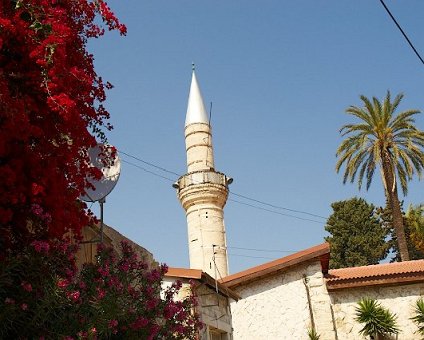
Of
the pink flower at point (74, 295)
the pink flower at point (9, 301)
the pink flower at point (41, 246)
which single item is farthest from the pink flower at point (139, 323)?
the pink flower at point (9, 301)

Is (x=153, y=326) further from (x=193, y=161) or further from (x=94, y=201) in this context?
(x=193, y=161)

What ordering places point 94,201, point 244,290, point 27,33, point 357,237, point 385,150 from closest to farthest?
point 27,33 < point 94,201 < point 244,290 < point 385,150 < point 357,237

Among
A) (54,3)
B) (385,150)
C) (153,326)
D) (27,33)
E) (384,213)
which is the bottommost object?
(153,326)

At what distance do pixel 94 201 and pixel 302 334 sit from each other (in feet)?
50.2

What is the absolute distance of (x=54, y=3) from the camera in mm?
7375

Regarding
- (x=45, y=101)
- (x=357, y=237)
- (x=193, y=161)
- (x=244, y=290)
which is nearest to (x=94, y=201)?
(x=45, y=101)

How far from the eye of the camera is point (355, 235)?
47.2m

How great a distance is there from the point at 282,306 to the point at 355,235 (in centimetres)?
2584

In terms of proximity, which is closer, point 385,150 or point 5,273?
point 5,273

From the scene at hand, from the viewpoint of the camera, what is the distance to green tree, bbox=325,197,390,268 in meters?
45.7

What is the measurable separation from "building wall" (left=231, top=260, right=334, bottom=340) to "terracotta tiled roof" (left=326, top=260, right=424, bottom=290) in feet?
2.17

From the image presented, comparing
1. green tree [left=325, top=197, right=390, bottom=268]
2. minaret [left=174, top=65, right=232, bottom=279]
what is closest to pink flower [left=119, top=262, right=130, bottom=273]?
minaret [left=174, top=65, right=232, bottom=279]

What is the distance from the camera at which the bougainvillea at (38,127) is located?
20.6 ft

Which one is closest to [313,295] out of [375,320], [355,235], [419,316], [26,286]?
[375,320]
